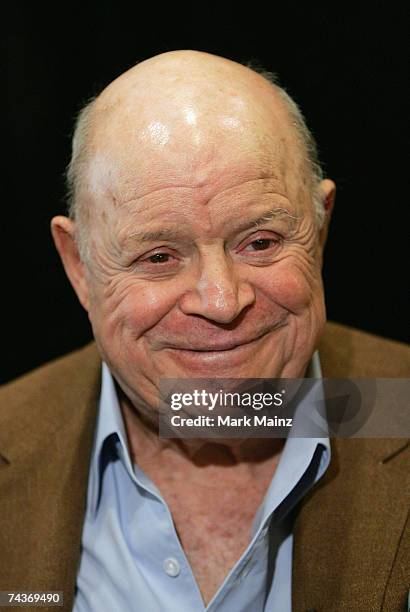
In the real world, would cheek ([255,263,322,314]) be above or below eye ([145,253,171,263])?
below

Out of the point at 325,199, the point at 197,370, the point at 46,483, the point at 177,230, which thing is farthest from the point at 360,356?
the point at 46,483

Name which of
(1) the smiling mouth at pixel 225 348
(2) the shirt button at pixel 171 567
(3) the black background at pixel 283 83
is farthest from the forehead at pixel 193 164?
(2) the shirt button at pixel 171 567

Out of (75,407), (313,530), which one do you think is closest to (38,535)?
(75,407)

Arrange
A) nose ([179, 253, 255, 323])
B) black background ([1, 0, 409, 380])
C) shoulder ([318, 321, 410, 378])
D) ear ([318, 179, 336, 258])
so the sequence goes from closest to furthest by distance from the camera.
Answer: nose ([179, 253, 255, 323])
ear ([318, 179, 336, 258])
shoulder ([318, 321, 410, 378])
black background ([1, 0, 409, 380])

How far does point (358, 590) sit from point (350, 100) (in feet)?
3.70

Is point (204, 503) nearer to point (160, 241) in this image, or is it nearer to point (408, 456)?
point (408, 456)

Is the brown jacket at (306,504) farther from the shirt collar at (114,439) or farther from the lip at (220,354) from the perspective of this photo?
the lip at (220,354)

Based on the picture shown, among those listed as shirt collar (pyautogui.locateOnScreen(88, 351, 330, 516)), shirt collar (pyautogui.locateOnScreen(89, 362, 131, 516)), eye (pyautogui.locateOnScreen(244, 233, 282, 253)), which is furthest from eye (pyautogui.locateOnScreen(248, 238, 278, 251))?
shirt collar (pyautogui.locateOnScreen(89, 362, 131, 516))

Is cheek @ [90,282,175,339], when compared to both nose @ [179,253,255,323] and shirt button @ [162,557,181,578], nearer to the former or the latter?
nose @ [179,253,255,323]

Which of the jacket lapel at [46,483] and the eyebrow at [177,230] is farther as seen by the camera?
the jacket lapel at [46,483]

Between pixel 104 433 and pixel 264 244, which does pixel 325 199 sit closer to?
pixel 264 244

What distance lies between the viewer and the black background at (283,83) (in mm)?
1924

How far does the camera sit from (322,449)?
155 centimetres

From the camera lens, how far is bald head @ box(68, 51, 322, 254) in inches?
56.1
